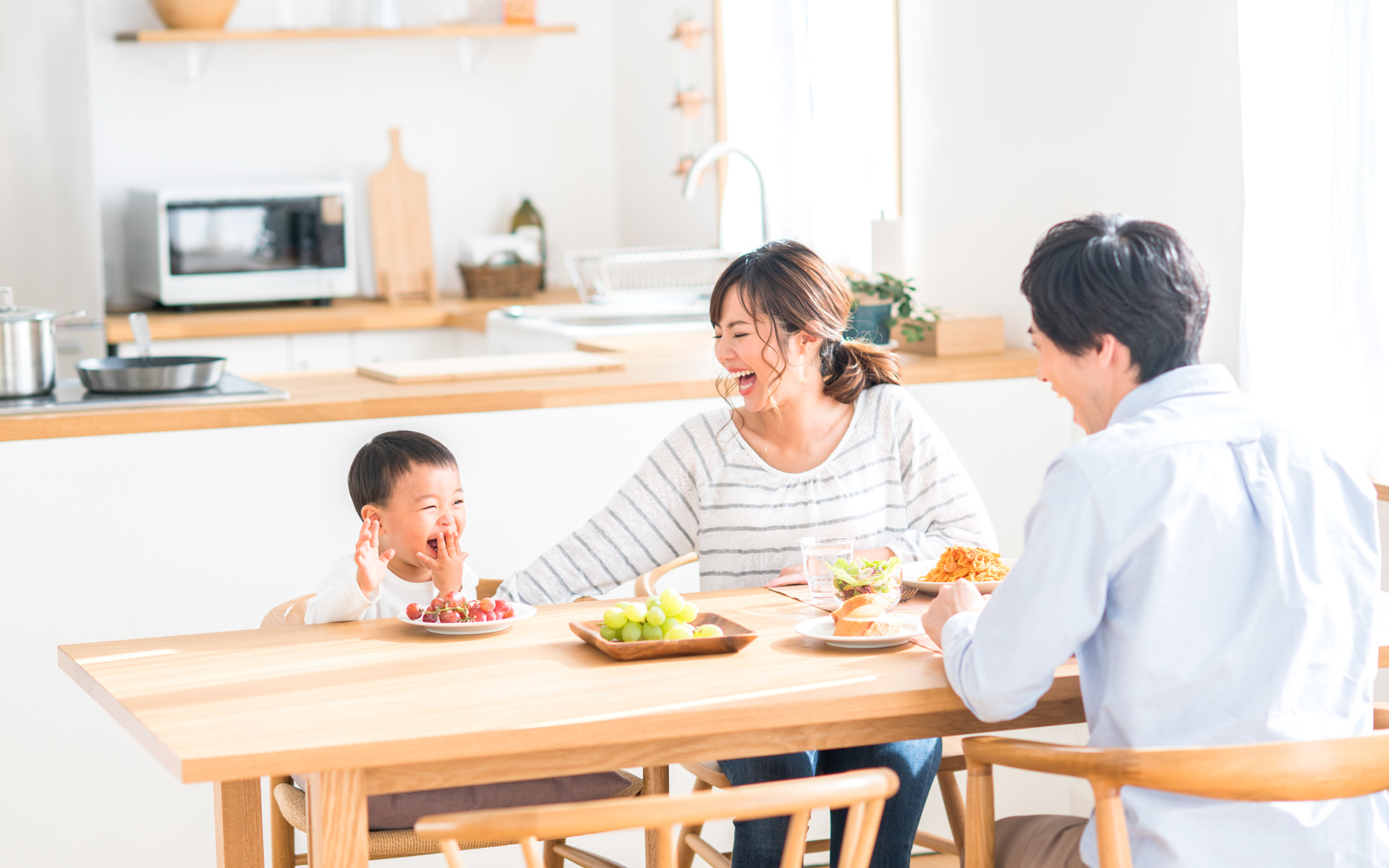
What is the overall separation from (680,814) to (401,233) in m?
4.30

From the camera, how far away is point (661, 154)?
5348 millimetres

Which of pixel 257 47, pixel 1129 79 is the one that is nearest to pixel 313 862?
pixel 1129 79

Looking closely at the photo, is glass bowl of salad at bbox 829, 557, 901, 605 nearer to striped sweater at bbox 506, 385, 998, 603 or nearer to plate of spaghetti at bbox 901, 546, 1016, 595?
plate of spaghetti at bbox 901, 546, 1016, 595

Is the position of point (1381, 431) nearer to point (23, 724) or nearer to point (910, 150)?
point (910, 150)

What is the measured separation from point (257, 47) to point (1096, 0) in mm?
3194

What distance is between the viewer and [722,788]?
197 centimetres

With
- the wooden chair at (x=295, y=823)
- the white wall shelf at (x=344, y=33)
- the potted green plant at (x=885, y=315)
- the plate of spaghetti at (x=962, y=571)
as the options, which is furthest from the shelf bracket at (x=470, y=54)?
the plate of spaghetti at (x=962, y=571)

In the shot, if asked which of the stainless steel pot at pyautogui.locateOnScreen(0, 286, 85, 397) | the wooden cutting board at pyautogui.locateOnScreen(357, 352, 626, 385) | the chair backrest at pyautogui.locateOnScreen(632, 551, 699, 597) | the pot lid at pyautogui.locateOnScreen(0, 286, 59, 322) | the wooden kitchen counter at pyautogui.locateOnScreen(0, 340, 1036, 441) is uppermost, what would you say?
the pot lid at pyautogui.locateOnScreen(0, 286, 59, 322)

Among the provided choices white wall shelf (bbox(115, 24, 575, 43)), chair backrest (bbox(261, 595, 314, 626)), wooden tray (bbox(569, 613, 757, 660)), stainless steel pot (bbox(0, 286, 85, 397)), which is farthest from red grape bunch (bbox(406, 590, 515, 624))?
white wall shelf (bbox(115, 24, 575, 43))

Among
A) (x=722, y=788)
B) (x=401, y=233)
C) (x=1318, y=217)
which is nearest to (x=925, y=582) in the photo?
(x=722, y=788)

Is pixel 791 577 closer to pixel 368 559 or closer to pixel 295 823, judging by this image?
pixel 368 559

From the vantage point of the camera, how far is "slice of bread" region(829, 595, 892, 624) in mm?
1657

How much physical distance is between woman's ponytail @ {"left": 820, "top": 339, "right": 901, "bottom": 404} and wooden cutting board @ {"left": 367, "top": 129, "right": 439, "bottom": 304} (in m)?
3.13

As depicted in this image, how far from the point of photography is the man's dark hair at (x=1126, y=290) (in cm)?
142
